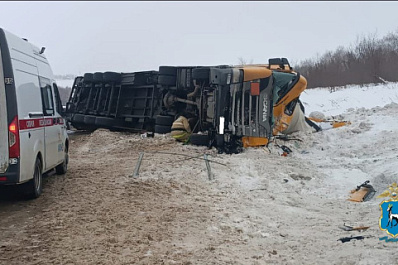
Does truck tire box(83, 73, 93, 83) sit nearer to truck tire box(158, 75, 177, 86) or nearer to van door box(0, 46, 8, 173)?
truck tire box(158, 75, 177, 86)

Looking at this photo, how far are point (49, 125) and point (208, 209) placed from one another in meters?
3.33

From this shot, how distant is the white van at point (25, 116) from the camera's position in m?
6.27

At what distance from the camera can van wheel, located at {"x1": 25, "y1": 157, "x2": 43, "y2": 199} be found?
708 cm

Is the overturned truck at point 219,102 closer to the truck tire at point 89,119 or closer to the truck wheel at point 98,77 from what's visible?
the truck tire at point 89,119

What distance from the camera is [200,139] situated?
1205 centimetres

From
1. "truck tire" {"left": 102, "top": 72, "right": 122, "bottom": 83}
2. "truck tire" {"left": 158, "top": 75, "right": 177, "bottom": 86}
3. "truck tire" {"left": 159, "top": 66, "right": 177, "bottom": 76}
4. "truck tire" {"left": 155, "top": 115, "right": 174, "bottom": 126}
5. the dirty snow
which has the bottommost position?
the dirty snow

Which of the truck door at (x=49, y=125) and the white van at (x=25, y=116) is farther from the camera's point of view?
the truck door at (x=49, y=125)

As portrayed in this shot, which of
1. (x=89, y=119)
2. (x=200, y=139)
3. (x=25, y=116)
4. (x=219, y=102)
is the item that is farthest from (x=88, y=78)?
(x=25, y=116)

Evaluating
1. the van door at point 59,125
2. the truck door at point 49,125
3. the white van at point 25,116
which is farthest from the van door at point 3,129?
the van door at point 59,125

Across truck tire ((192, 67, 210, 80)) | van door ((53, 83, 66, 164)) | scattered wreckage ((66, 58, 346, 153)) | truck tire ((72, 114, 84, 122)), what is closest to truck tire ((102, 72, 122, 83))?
scattered wreckage ((66, 58, 346, 153))

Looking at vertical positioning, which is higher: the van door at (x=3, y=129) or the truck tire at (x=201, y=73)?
the truck tire at (x=201, y=73)

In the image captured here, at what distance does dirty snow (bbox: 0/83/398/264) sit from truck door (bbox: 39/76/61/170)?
1.85ft

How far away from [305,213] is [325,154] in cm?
519

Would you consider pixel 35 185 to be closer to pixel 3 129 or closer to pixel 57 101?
pixel 3 129
